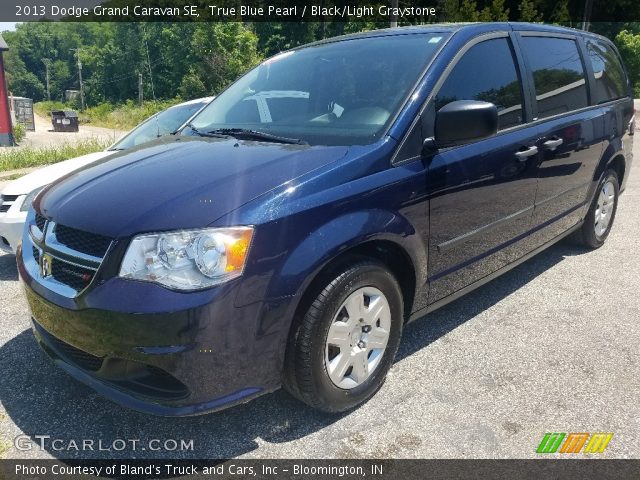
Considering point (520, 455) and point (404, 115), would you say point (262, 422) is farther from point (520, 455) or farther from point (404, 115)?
point (404, 115)

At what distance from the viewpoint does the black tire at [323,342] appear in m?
2.21

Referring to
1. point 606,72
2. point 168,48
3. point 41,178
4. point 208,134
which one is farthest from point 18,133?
point 168,48

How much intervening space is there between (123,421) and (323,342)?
106cm

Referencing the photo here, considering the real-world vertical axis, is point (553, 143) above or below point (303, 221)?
above

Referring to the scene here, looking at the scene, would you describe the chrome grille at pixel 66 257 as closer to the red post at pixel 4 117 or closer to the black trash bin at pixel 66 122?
the red post at pixel 4 117

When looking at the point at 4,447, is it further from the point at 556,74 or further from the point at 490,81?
the point at 556,74

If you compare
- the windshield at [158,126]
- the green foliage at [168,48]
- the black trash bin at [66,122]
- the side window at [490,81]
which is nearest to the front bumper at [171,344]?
the side window at [490,81]

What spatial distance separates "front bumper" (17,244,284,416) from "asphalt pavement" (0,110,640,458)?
35 centimetres

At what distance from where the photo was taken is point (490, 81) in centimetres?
318

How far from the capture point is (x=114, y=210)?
86.0 inches

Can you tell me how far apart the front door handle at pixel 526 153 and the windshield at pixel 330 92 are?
875 mm

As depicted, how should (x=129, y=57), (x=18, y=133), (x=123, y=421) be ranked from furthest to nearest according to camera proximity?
(x=129, y=57)
(x=18, y=133)
(x=123, y=421)

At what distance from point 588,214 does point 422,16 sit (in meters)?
31.9

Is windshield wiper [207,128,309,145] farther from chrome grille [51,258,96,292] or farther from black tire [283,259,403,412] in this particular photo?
chrome grille [51,258,96,292]
